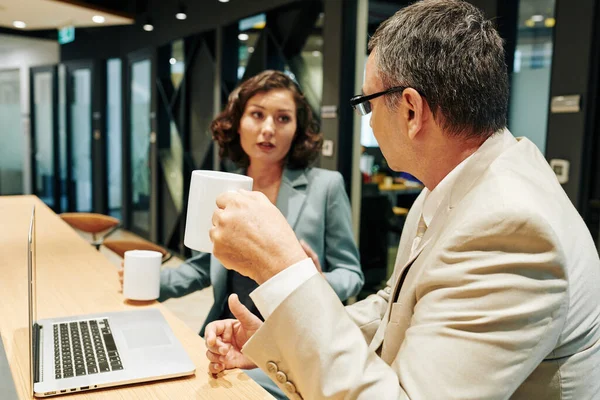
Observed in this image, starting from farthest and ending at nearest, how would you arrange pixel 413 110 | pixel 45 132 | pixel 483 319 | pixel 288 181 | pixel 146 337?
pixel 45 132, pixel 288 181, pixel 146 337, pixel 413 110, pixel 483 319

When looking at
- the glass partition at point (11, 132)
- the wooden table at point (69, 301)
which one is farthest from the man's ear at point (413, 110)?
the glass partition at point (11, 132)

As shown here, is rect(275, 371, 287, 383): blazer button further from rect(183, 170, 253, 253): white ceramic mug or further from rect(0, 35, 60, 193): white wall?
rect(0, 35, 60, 193): white wall

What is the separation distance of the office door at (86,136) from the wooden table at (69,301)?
217 inches

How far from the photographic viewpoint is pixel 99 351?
4.27 ft

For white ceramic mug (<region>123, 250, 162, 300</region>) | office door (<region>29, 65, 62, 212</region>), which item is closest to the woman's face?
white ceramic mug (<region>123, 250, 162, 300</region>)

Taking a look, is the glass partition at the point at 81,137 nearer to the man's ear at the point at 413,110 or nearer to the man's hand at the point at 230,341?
the man's hand at the point at 230,341

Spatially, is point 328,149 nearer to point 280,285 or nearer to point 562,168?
point 562,168

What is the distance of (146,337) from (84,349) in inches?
6.2

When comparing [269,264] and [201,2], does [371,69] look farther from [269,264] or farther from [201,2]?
[201,2]

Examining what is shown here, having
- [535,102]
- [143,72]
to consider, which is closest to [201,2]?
[143,72]

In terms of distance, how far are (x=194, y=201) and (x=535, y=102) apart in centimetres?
283

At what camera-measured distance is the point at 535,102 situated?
332 cm

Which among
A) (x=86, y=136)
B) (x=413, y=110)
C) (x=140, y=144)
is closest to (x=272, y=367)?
(x=413, y=110)

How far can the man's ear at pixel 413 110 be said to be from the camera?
100cm
